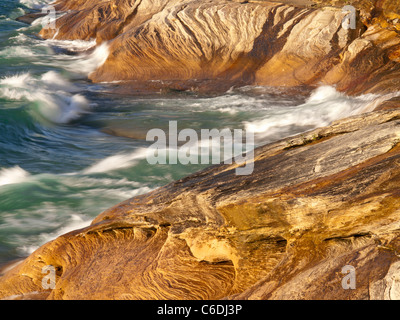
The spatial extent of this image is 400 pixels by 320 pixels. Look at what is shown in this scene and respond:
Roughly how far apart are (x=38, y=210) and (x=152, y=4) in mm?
9352

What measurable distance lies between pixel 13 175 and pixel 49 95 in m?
4.28

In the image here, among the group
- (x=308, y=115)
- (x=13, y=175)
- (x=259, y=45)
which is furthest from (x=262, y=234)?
(x=259, y=45)

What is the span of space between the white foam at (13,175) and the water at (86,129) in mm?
17

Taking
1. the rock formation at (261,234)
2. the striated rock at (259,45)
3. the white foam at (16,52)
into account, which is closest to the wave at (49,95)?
the striated rock at (259,45)

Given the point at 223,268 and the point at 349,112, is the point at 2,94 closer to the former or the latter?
the point at 349,112

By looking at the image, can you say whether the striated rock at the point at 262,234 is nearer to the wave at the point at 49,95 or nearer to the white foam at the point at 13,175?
the white foam at the point at 13,175

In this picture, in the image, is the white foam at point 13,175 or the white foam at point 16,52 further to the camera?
the white foam at point 16,52

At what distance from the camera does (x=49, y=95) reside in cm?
1238

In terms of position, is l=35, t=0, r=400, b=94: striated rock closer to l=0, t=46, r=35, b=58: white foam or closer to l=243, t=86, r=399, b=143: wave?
l=243, t=86, r=399, b=143: wave

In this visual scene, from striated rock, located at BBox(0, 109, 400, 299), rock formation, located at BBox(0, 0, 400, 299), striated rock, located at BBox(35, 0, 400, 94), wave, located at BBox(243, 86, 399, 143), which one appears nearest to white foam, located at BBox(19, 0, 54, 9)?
striated rock, located at BBox(35, 0, 400, 94)

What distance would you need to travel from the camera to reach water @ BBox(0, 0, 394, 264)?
7.27 m

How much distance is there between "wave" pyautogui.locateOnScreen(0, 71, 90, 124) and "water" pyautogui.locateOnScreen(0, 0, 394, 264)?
0.02m

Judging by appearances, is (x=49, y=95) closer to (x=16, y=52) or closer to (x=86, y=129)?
(x=86, y=129)

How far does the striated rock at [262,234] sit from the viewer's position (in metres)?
3.58
